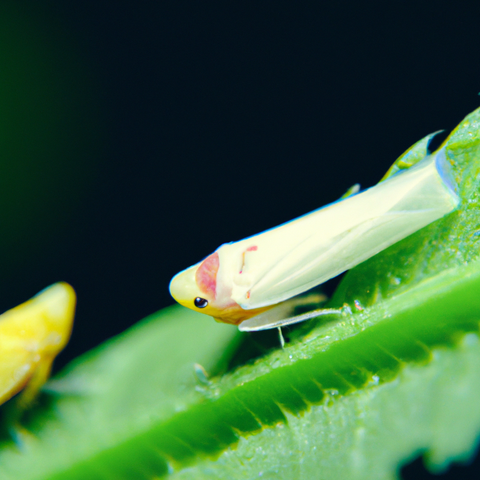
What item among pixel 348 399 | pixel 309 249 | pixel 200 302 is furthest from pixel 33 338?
pixel 348 399

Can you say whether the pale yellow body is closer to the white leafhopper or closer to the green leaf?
the green leaf

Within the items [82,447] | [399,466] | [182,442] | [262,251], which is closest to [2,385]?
[82,447]

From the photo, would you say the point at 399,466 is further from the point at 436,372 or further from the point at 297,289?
the point at 297,289

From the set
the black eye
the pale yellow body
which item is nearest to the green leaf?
the black eye

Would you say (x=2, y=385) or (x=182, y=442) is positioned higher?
(x=2, y=385)

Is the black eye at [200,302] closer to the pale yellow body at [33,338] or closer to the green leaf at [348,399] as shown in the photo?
the green leaf at [348,399]

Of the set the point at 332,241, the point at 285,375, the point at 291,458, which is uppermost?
the point at 332,241

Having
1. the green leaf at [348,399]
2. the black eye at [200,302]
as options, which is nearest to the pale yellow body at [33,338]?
the green leaf at [348,399]
